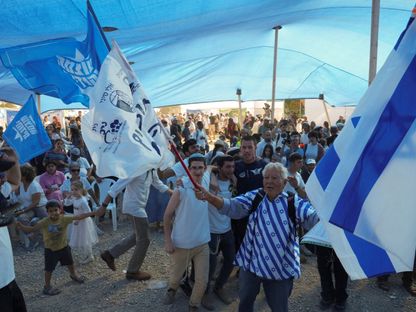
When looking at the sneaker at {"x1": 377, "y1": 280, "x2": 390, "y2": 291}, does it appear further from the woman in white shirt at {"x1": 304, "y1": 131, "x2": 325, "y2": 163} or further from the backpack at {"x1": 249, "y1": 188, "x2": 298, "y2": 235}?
the woman in white shirt at {"x1": 304, "y1": 131, "x2": 325, "y2": 163}

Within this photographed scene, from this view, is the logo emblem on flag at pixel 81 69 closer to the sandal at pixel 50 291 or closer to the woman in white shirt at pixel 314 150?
the sandal at pixel 50 291

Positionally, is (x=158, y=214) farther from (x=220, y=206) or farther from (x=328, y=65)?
(x=328, y=65)

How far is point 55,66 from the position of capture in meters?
4.83

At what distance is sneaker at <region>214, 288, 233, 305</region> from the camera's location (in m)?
3.94

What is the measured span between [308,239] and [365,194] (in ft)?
6.16

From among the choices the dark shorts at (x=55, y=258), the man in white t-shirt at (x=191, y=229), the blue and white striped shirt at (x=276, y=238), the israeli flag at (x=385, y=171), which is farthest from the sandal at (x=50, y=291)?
the israeli flag at (x=385, y=171)

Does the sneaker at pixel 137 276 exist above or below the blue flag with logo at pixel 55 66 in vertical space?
below

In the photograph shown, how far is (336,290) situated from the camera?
3.79 metres

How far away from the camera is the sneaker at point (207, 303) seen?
381 cm

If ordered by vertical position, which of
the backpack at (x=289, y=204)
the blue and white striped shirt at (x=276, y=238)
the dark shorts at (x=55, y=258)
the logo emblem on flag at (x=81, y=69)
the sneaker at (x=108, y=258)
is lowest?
the sneaker at (x=108, y=258)

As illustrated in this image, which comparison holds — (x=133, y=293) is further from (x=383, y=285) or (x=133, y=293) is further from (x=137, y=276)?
(x=383, y=285)

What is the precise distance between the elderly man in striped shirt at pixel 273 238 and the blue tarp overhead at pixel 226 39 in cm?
291

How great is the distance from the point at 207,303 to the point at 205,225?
86cm

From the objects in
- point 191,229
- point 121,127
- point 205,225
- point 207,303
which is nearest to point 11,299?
point 121,127
